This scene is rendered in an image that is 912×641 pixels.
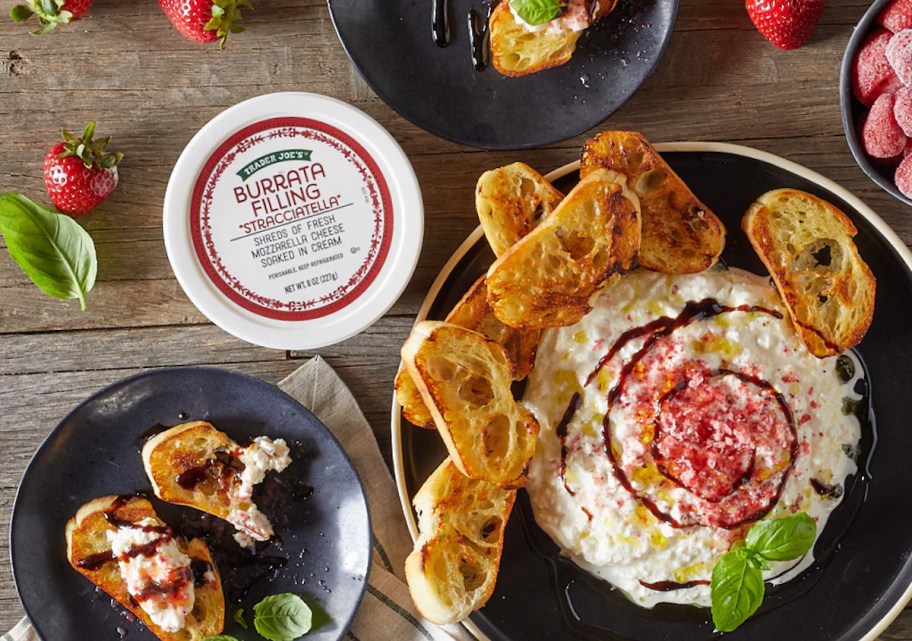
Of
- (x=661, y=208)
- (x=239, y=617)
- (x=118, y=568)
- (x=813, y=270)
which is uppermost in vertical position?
(x=661, y=208)

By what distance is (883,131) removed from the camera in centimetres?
185

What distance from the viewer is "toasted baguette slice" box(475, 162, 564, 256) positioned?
Answer: 1884mm

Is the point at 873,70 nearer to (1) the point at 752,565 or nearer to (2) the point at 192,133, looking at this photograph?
(1) the point at 752,565

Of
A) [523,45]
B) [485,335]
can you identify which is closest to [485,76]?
[523,45]

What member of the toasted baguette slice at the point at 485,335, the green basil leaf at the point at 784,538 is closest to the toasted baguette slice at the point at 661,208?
the toasted baguette slice at the point at 485,335

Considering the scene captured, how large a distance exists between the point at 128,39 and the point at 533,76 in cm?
93

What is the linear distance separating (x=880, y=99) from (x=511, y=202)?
0.77 metres

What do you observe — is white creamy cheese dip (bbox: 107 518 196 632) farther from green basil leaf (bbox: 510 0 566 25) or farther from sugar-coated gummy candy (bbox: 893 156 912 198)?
sugar-coated gummy candy (bbox: 893 156 912 198)

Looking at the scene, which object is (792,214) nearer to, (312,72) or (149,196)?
(312,72)

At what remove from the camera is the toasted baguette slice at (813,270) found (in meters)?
1.93

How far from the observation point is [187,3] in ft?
6.39

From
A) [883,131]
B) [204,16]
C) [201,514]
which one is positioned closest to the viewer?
[883,131]

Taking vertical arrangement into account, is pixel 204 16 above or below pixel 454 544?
above

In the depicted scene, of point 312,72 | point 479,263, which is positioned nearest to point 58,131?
point 312,72
